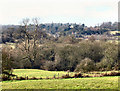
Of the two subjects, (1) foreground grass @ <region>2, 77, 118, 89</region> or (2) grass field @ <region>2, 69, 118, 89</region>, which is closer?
(1) foreground grass @ <region>2, 77, 118, 89</region>

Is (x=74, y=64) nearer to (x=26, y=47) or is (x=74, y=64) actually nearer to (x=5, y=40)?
(x=26, y=47)

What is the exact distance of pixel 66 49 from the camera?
49.9 m

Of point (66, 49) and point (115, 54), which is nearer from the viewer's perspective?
point (115, 54)

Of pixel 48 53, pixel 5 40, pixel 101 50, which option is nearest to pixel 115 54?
pixel 101 50

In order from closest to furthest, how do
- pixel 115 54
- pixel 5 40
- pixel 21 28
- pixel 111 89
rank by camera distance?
pixel 111 89
pixel 115 54
pixel 21 28
pixel 5 40

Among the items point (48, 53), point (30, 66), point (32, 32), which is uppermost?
point (32, 32)

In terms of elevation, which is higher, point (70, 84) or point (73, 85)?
point (73, 85)

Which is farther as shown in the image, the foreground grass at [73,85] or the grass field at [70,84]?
the grass field at [70,84]

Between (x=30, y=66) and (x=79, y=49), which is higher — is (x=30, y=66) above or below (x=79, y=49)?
below

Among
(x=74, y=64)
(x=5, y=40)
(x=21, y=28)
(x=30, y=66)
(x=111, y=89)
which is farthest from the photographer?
(x=5, y=40)

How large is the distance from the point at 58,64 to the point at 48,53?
714 centimetres

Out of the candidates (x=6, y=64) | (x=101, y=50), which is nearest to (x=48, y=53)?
(x=101, y=50)

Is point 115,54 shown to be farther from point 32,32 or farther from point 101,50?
point 32,32

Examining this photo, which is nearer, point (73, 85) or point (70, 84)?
point (73, 85)
